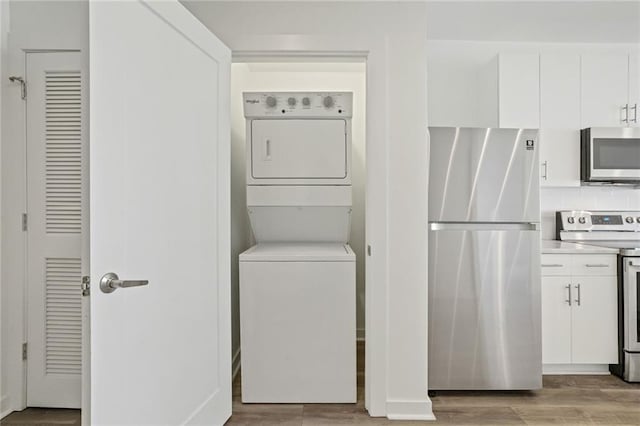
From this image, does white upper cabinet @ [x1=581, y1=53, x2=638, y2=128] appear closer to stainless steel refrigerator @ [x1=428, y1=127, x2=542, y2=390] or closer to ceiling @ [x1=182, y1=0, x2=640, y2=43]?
ceiling @ [x1=182, y1=0, x2=640, y2=43]

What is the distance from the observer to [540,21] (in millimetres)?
2889

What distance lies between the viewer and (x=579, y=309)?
2775 mm

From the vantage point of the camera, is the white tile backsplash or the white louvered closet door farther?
the white tile backsplash

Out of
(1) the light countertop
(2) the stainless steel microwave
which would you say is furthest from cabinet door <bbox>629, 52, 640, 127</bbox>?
(1) the light countertop

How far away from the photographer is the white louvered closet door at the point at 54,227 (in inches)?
75.5

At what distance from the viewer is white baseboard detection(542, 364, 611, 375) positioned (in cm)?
285

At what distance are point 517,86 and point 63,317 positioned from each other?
3.37m

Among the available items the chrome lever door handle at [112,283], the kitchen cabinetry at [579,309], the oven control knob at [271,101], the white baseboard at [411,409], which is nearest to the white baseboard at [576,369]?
the kitchen cabinetry at [579,309]

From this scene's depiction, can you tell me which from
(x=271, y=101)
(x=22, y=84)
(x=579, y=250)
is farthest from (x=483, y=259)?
(x=22, y=84)

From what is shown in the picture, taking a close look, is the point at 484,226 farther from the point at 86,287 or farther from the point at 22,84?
the point at 22,84

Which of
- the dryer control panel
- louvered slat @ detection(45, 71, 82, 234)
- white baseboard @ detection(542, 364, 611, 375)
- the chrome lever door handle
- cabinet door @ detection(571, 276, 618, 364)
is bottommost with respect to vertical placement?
white baseboard @ detection(542, 364, 611, 375)

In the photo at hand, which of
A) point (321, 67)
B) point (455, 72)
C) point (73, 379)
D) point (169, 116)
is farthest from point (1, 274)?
point (455, 72)

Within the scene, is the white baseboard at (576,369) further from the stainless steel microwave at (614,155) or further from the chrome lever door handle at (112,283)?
the chrome lever door handle at (112,283)

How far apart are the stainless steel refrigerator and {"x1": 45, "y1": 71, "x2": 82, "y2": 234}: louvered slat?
6.38 feet
